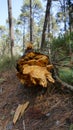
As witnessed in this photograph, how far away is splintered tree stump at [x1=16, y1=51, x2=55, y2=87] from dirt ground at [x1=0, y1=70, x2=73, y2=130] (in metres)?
0.21

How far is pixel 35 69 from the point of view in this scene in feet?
12.2

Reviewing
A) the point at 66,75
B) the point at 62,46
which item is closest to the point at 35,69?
the point at 66,75

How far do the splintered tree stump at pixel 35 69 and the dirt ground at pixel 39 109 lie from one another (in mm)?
214

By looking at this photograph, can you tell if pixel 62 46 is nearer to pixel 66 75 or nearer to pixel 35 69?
pixel 66 75

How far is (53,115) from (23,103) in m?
0.64

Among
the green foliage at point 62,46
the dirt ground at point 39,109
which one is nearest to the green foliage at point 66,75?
the dirt ground at point 39,109

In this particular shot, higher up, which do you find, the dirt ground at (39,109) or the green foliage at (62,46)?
the green foliage at (62,46)

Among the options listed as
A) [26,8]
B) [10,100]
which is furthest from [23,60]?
[26,8]

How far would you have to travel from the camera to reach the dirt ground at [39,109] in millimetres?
3389

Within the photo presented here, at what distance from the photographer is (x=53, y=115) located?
351 centimetres

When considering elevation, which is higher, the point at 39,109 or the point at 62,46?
the point at 62,46

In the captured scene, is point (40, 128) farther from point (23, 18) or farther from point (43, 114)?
point (23, 18)

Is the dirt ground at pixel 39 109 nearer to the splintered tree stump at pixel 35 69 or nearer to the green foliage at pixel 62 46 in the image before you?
the splintered tree stump at pixel 35 69

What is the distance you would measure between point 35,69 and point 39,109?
0.54 m
